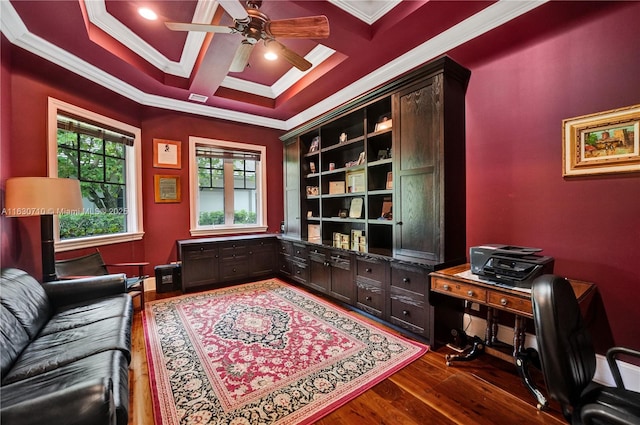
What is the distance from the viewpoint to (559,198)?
2.18 metres

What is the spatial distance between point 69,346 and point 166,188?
2.97 meters

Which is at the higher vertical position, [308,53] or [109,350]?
[308,53]

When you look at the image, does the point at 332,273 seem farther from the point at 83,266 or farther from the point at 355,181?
the point at 83,266

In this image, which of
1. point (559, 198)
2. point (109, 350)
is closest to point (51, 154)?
point (109, 350)

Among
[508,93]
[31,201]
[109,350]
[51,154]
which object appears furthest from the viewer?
[51,154]

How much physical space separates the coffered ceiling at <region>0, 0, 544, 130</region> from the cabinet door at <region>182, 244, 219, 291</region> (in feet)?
7.70

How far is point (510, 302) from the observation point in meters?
1.86

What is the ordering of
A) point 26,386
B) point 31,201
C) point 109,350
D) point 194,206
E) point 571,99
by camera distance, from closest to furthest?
point 26,386 < point 109,350 < point 571,99 < point 31,201 < point 194,206

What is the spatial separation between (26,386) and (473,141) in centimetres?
368

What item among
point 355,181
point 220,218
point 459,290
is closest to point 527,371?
point 459,290

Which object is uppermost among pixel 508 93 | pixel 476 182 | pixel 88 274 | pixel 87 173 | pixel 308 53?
pixel 308 53

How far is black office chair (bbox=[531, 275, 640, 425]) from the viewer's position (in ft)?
3.69

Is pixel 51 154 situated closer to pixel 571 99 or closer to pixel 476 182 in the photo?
pixel 476 182

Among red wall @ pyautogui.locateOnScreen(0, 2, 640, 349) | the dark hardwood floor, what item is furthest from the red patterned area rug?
red wall @ pyautogui.locateOnScreen(0, 2, 640, 349)
